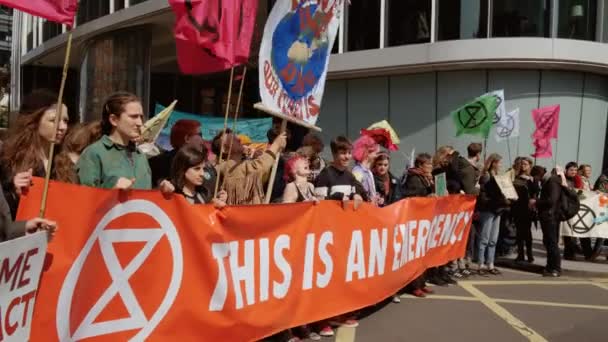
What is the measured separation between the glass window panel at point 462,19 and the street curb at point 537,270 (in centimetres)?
867

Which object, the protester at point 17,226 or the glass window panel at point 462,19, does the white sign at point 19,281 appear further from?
the glass window panel at point 462,19

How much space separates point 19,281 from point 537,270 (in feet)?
29.5

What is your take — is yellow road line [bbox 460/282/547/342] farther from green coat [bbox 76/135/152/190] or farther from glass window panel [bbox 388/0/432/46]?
glass window panel [bbox 388/0/432/46]

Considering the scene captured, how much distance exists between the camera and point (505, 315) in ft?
21.5

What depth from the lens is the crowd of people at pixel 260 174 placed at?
135 inches

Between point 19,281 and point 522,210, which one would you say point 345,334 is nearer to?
point 19,281

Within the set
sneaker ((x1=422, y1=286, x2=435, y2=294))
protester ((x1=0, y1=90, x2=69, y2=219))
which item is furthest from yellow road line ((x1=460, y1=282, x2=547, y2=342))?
protester ((x1=0, y1=90, x2=69, y2=219))

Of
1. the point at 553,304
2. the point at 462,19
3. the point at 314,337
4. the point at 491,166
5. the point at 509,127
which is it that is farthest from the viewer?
the point at 462,19

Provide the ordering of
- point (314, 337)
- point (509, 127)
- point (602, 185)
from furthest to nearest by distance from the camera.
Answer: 1. point (509, 127)
2. point (602, 185)
3. point (314, 337)

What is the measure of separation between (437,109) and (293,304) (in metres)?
14.1

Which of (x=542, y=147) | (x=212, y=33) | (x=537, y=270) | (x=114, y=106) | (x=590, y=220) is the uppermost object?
(x=212, y=33)

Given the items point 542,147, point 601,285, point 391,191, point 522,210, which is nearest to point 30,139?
point 391,191

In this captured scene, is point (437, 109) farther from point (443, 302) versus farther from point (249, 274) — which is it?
point (249, 274)

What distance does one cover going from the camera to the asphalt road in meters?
5.70
